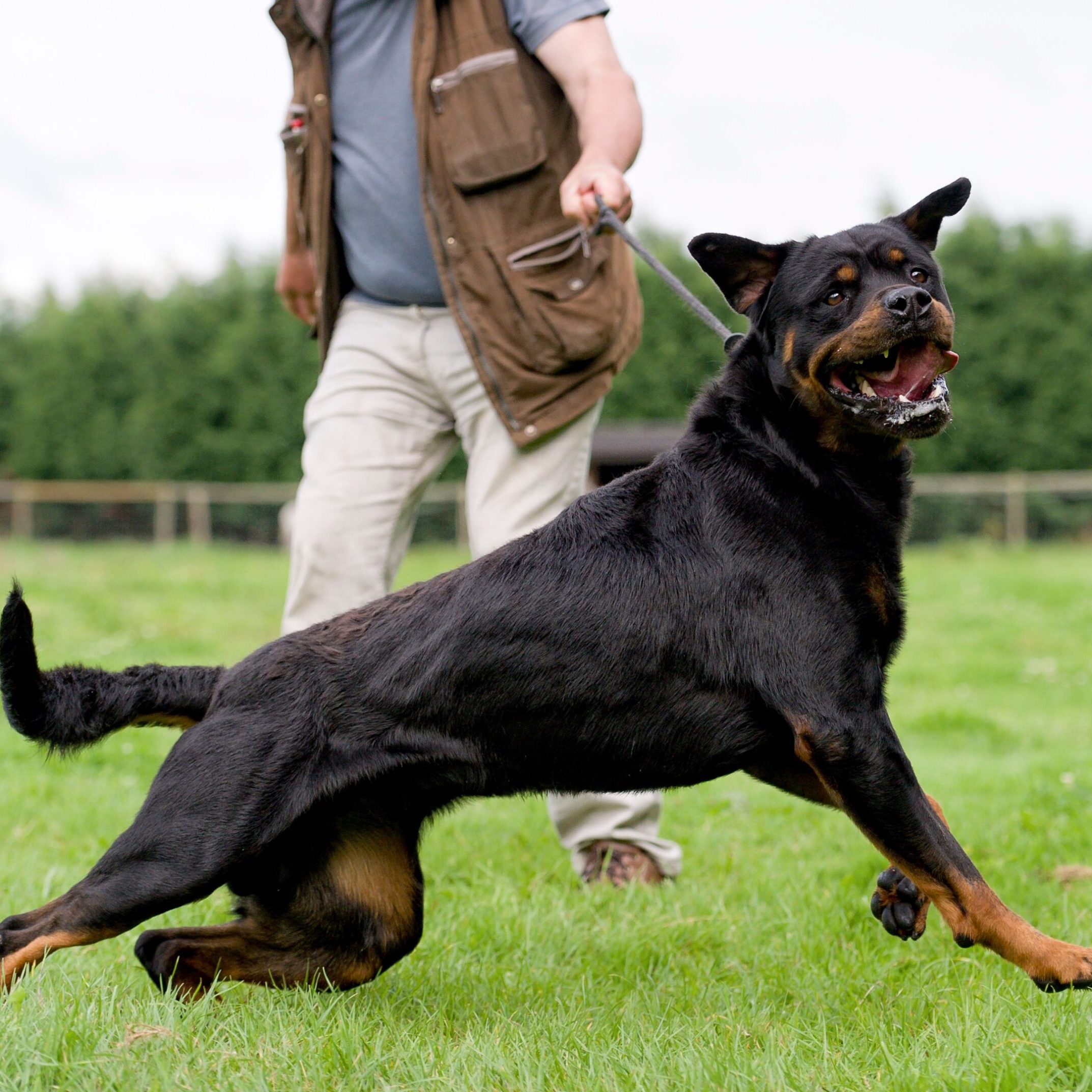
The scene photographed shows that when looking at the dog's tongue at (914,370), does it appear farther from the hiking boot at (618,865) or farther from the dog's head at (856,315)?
the hiking boot at (618,865)

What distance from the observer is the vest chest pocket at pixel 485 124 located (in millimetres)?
3625

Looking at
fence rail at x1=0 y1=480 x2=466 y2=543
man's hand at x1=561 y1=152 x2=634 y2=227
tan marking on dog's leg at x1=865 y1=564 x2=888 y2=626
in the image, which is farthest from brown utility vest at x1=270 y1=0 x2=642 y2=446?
fence rail at x1=0 y1=480 x2=466 y2=543

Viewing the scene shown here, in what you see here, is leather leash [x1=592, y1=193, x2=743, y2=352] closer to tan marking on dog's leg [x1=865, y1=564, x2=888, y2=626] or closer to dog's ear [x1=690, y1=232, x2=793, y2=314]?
dog's ear [x1=690, y1=232, x2=793, y2=314]

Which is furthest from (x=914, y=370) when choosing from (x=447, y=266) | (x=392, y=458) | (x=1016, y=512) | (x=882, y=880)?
(x=1016, y=512)

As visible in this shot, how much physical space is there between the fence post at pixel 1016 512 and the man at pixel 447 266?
14913mm

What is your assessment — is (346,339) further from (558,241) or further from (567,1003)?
(567,1003)

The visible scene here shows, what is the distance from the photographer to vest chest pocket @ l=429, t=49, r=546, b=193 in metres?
3.62

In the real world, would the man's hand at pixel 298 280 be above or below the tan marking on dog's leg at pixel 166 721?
above

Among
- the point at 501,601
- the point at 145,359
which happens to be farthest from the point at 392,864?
the point at 145,359

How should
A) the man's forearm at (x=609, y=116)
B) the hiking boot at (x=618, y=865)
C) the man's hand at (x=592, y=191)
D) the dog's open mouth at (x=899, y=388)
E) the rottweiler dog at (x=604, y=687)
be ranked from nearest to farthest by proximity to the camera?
1. the rottweiler dog at (x=604, y=687)
2. the dog's open mouth at (x=899, y=388)
3. the man's hand at (x=592, y=191)
4. the man's forearm at (x=609, y=116)
5. the hiking boot at (x=618, y=865)

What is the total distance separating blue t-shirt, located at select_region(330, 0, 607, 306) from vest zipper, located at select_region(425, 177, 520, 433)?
88mm

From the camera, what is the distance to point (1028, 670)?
821 cm

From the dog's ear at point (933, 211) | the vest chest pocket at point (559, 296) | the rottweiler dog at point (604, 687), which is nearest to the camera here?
the rottweiler dog at point (604, 687)

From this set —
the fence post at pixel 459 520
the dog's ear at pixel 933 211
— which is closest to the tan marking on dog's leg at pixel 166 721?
the dog's ear at pixel 933 211
